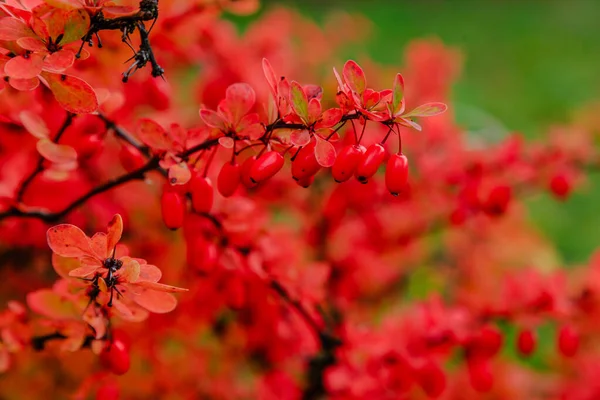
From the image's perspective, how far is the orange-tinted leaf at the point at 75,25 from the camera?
687 mm

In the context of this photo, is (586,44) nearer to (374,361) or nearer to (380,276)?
(380,276)

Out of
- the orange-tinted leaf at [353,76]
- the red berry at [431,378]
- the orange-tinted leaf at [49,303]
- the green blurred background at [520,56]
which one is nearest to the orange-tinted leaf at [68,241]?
the orange-tinted leaf at [49,303]

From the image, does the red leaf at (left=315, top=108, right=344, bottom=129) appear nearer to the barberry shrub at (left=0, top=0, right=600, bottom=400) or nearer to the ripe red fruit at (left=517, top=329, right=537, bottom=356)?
the barberry shrub at (left=0, top=0, right=600, bottom=400)

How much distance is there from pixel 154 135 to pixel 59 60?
0.50 feet

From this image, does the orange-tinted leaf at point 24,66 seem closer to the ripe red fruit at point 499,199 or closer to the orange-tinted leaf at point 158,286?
the orange-tinted leaf at point 158,286

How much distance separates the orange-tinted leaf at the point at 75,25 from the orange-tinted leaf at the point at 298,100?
0.73ft

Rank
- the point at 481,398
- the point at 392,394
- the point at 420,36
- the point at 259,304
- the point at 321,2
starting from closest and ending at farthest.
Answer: the point at 259,304 < the point at 392,394 < the point at 481,398 < the point at 420,36 < the point at 321,2

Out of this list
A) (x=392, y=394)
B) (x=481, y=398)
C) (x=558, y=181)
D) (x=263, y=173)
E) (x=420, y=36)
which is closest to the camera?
(x=263, y=173)

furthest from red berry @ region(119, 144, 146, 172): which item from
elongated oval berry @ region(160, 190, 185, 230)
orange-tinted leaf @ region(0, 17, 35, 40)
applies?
orange-tinted leaf @ region(0, 17, 35, 40)

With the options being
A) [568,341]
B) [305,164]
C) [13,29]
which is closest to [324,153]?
[305,164]

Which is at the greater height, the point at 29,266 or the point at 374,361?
the point at 374,361

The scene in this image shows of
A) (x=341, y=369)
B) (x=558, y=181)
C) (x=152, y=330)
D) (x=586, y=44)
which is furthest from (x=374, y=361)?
(x=586, y=44)

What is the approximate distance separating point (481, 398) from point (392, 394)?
723 mm

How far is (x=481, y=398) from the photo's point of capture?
6.37 feet
